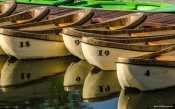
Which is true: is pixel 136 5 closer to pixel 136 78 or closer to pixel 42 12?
pixel 42 12

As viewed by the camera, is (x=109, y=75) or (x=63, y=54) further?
(x=63, y=54)

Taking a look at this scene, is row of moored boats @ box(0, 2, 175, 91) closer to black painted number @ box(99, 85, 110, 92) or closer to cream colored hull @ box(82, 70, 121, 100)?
cream colored hull @ box(82, 70, 121, 100)

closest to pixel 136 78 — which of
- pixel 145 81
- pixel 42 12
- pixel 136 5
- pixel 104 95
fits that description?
pixel 145 81

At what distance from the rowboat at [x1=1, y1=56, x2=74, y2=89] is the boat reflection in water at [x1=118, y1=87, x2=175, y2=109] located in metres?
3.59

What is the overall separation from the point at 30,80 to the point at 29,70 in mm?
1114

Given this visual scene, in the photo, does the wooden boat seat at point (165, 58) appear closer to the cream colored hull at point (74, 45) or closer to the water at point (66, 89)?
the water at point (66, 89)

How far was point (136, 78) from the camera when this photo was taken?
52.4 feet

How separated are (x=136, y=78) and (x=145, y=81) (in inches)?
11.1

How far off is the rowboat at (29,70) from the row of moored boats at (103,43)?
1.14ft

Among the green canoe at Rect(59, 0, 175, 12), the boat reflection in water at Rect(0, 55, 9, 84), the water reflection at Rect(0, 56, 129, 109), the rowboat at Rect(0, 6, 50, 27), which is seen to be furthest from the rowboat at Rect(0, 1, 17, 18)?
the water reflection at Rect(0, 56, 129, 109)

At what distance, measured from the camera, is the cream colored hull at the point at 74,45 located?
20.2 metres

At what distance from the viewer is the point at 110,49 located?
1816 centimetres

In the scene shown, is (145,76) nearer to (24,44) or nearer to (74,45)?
(74,45)

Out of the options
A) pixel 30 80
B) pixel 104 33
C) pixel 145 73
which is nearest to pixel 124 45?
pixel 104 33
